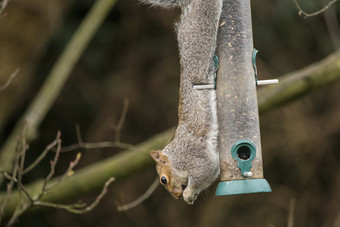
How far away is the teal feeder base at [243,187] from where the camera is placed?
8.05 ft

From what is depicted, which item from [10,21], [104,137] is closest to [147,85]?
[104,137]

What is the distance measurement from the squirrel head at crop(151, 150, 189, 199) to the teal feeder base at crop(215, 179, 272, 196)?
22 centimetres

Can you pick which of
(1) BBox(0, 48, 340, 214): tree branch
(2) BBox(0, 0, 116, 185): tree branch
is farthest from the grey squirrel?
(2) BBox(0, 0, 116, 185): tree branch

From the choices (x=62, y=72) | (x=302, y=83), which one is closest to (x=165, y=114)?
(x=62, y=72)

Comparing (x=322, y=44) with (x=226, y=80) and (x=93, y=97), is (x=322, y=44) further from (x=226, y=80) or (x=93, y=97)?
(x=226, y=80)

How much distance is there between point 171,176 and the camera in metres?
2.69

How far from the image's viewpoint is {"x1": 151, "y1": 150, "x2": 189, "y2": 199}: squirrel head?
105 inches

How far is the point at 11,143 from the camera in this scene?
4082mm

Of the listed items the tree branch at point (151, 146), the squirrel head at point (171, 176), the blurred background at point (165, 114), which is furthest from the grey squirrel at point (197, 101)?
the blurred background at point (165, 114)

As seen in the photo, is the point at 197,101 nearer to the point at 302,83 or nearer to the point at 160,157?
the point at 160,157

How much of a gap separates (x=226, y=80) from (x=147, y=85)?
10.7 ft

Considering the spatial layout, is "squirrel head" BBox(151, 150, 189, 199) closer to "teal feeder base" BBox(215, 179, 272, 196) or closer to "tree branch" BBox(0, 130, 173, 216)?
"teal feeder base" BBox(215, 179, 272, 196)

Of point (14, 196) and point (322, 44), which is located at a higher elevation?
point (322, 44)

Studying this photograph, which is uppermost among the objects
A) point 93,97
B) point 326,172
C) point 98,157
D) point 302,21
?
point 302,21
